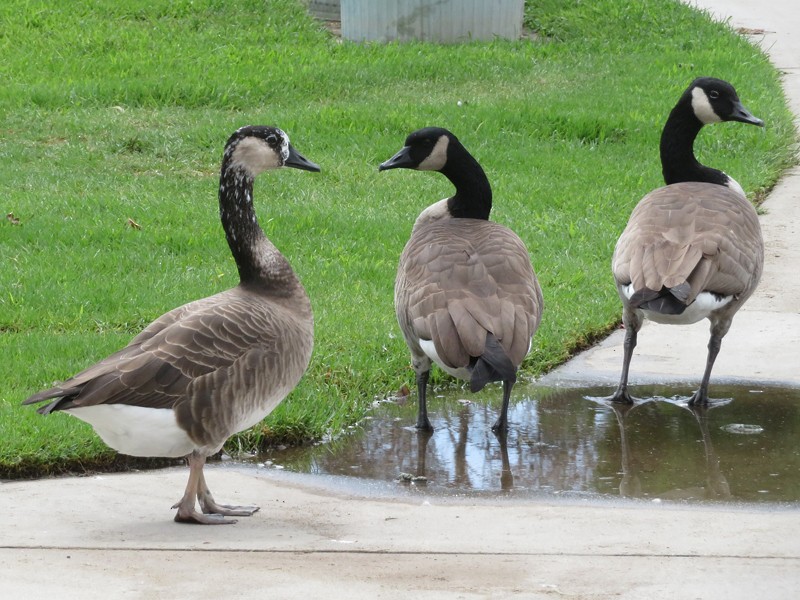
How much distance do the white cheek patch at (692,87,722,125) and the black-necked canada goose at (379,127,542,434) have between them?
164cm

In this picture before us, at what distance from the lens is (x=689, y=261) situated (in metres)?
5.88

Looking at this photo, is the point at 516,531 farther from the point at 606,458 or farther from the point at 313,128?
the point at 313,128

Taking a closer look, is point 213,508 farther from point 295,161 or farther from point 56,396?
point 295,161

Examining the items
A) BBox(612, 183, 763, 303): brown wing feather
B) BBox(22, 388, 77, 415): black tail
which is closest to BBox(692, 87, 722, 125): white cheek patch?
BBox(612, 183, 763, 303): brown wing feather

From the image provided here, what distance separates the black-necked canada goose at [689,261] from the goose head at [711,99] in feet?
1.87

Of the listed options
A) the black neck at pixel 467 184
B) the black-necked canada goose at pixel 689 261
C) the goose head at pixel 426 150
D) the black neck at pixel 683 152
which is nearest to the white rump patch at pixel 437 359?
the black-necked canada goose at pixel 689 261

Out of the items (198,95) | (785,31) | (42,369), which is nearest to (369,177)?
(198,95)

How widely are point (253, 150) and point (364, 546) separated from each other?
186 centimetres

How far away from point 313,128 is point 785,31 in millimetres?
8577

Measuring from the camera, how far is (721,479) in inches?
202

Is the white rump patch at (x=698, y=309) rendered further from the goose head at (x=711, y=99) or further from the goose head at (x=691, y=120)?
the goose head at (x=711, y=99)

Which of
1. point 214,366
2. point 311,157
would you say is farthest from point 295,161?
point 311,157

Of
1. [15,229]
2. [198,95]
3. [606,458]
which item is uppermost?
[198,95]

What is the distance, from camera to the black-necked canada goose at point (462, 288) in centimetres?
515
